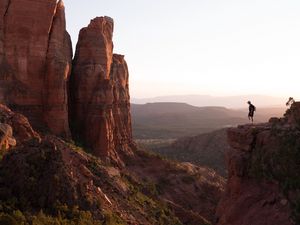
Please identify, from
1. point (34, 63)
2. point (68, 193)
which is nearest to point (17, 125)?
point (34, 63)

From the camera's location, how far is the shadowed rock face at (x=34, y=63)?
114ft

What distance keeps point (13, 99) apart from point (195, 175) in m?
20.3

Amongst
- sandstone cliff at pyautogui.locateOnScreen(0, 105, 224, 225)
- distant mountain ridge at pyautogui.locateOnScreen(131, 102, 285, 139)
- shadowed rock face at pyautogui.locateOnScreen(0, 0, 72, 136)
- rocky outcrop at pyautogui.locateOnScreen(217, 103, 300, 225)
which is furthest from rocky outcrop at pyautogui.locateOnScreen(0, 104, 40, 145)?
distant mountain ridge at pyautogui.locateOnScreen(131, 102, 285, 139)

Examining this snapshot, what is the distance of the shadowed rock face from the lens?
114 feet

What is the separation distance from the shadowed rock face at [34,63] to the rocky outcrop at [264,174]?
21.4m

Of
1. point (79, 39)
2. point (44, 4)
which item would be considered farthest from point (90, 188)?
point (79, 39)

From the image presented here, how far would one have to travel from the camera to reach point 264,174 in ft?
49.2

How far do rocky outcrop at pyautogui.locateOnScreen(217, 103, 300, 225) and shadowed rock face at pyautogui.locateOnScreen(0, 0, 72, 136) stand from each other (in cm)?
2135

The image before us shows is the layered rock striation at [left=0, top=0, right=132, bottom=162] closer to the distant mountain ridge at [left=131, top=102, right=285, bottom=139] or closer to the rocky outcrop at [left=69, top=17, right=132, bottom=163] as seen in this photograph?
the rocky outcrop at [left=69, top=17, right=132, bottom=163]

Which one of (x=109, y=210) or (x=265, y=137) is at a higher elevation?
(x=265, y=137)

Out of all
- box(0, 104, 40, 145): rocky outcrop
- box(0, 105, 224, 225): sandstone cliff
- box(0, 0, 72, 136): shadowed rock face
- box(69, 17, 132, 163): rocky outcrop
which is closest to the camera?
box(0, 105, 224, 225): sandstone cliff

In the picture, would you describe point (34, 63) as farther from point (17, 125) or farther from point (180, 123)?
point (180, 123)

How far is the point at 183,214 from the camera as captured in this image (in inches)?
1404

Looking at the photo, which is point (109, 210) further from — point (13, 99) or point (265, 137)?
point (13, 99)
